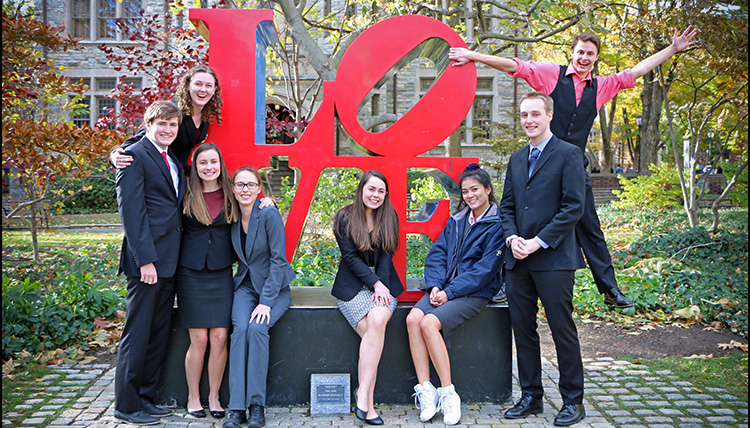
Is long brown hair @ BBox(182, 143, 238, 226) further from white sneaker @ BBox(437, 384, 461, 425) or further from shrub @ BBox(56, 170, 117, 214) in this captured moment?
shrub @ BBox(56, 170, 117, 214)

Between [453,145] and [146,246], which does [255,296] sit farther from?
[453,145]

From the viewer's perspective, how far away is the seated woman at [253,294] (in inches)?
134

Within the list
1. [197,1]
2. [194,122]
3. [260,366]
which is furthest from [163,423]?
[197,1]

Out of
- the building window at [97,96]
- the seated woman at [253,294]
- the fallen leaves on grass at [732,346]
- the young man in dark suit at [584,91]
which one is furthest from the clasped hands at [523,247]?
the building window at [97,96]

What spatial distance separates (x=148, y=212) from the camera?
11.1ft

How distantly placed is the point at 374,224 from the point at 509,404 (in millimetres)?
1490

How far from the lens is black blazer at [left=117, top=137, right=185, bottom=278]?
3.26 m

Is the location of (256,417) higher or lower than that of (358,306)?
lower

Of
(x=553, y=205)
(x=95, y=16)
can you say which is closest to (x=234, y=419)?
(x=553, y=205)

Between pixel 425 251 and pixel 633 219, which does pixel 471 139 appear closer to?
pixel 633 219

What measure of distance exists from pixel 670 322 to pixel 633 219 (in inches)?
348

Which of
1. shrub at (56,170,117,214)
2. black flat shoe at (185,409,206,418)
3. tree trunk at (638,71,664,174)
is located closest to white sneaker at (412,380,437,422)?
black flat shoe at (185,409,206,418)

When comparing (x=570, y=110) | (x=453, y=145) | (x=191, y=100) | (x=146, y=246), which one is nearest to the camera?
(x=146, y=246)

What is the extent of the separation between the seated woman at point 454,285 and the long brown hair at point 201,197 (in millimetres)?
1325
